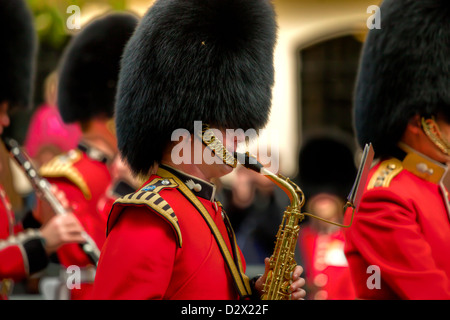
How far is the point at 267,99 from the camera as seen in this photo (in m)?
2.57

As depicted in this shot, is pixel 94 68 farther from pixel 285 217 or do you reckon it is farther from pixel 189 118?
pixel 285 217

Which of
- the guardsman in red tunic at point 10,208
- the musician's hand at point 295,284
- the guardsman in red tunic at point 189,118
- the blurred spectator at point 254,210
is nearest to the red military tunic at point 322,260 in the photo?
the blurred spectator at point 254,210

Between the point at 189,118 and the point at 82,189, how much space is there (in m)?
1.97

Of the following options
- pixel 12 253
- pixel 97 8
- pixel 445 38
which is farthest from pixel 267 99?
pixel 97 8

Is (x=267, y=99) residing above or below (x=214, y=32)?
below

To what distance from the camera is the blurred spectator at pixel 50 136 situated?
19.5 feet

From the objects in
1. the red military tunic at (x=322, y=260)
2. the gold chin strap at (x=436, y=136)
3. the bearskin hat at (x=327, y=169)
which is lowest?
the red military tunic at (x=322, y=260)

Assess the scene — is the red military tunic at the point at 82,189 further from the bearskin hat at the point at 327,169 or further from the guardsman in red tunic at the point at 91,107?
the bearskin hat at the point at 327,169

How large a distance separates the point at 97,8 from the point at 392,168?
5.09 meters

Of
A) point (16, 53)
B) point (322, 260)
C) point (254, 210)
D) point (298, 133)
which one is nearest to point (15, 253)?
point (16, 53)

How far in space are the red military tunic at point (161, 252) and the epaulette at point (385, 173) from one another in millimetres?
903

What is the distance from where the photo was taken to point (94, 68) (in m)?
4.50
